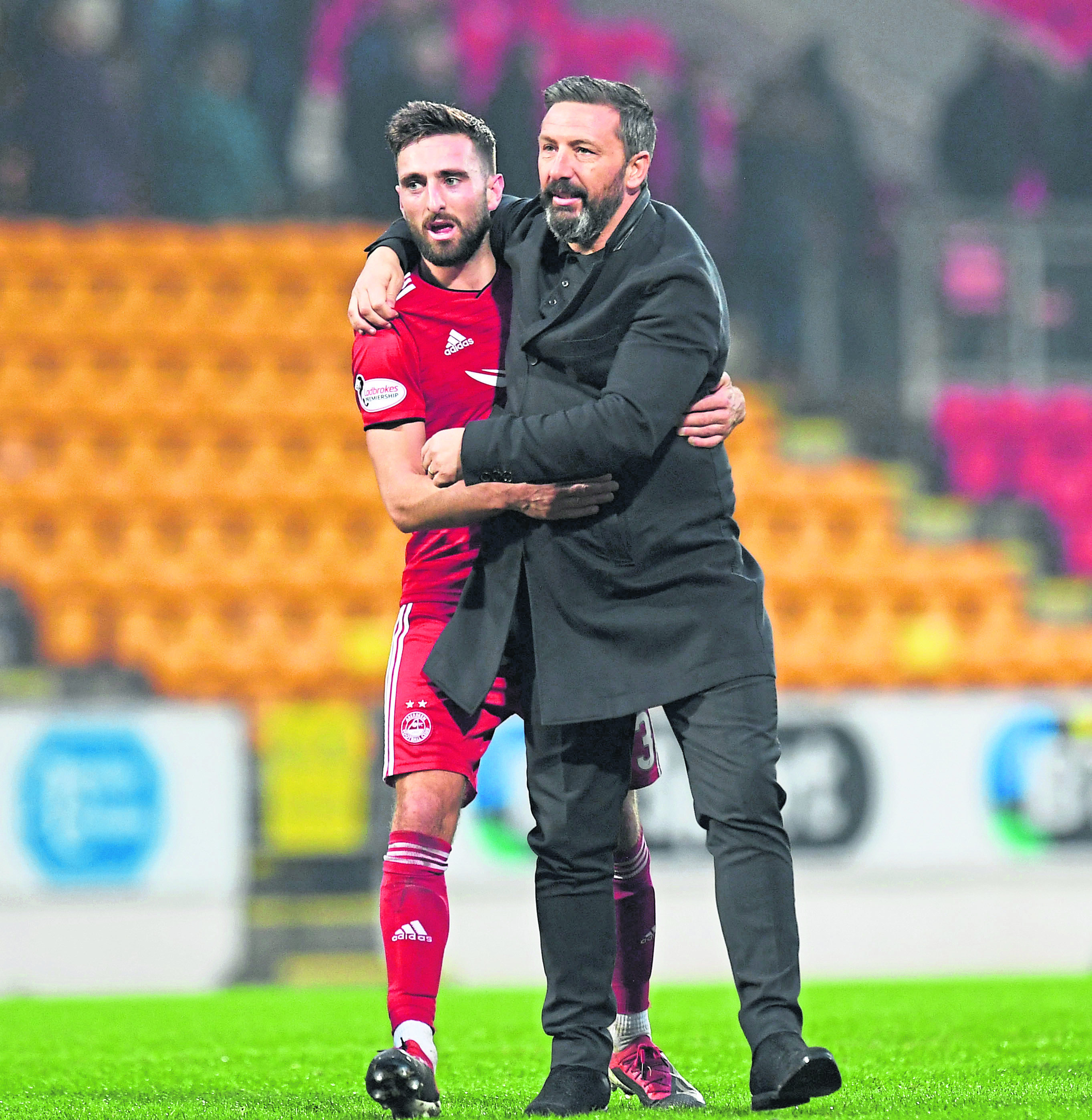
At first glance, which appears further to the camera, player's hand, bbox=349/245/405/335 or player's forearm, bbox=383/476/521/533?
player's hand, bbox=349/245/405/335

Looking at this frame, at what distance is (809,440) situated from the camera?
11.2 meters

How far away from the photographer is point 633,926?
3.49 meters

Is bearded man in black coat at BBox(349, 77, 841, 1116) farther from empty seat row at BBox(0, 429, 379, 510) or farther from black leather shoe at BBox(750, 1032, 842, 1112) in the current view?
empty seat row at BBox(0, 429, 379, 510)

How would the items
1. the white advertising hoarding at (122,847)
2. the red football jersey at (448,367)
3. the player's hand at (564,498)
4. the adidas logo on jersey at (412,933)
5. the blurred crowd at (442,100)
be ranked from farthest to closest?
the blurred crowd at (442,100) → the white advertising hoarding at (122,847) → the red football jersey at (448,367) → the adidas logo on jersey at (412,933) → the player's hand at (564,498)

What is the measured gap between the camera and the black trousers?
2.98m

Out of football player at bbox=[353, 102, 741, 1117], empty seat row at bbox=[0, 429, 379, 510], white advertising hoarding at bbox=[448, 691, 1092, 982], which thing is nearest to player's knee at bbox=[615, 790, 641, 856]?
football player at bbox=[353, 102, 741, 1117]

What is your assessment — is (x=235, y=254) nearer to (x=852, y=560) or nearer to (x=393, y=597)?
(x=393, y=597)

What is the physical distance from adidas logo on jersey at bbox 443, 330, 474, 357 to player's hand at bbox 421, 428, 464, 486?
36 cm

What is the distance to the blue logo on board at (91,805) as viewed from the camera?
7277 mm

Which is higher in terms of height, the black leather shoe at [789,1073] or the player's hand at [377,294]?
the player's hand at [377,294]

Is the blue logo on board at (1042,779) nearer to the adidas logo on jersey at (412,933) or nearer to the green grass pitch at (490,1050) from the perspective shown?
the green grass pitch at (490,1050)

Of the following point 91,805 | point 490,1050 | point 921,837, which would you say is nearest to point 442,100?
point 91,805

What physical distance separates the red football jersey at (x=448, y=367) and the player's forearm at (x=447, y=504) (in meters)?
0.15

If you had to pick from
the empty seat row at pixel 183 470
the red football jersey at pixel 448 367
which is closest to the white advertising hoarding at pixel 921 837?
the empty seat row at pixel 183 470
